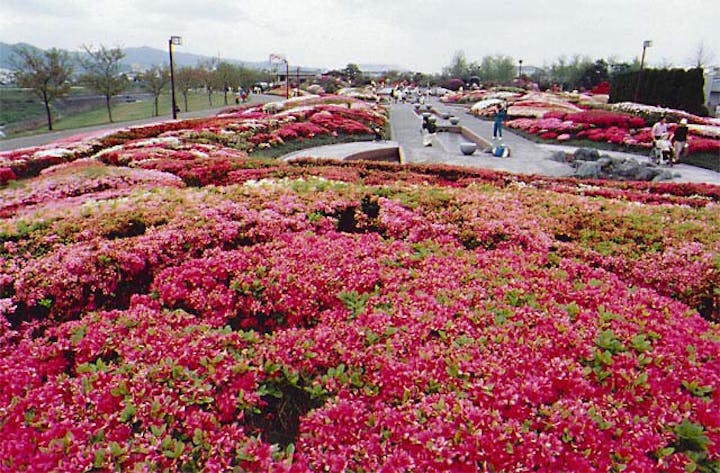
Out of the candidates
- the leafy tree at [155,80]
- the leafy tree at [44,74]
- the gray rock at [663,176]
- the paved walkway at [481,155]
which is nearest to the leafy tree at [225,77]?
the leafy tree at [155,80]

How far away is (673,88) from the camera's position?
1419 inches

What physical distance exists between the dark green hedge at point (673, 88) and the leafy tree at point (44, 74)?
48.7m

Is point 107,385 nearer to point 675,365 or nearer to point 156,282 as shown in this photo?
point 156,282

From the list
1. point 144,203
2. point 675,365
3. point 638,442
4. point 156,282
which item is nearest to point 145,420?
point 156,282

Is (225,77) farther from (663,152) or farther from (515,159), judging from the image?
(663,152)

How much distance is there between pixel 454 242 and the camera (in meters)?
5.81

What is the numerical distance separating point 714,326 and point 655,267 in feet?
3.92

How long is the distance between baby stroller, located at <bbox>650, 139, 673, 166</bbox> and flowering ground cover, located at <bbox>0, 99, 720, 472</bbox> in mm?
13339

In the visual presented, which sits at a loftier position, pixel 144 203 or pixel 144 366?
pixel 144 203

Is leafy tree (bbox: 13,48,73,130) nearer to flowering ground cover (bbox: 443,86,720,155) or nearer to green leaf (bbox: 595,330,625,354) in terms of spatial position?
flowering ground cover (bbox: 443,86,720,155)

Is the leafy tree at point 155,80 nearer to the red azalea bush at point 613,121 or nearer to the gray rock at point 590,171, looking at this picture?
the red azalea bush at point 613,121

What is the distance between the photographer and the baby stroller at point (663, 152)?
18.1 meters

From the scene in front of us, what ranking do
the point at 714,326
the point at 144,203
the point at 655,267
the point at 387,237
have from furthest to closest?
the point at 144,203 < the point at 387,237 < the point at 655,267 < the point at 714,326

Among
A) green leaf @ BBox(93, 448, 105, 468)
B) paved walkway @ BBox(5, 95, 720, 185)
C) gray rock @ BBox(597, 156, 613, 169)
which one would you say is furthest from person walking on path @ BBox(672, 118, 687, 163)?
green leaf @ BBox(93, 448, 105, 468)
